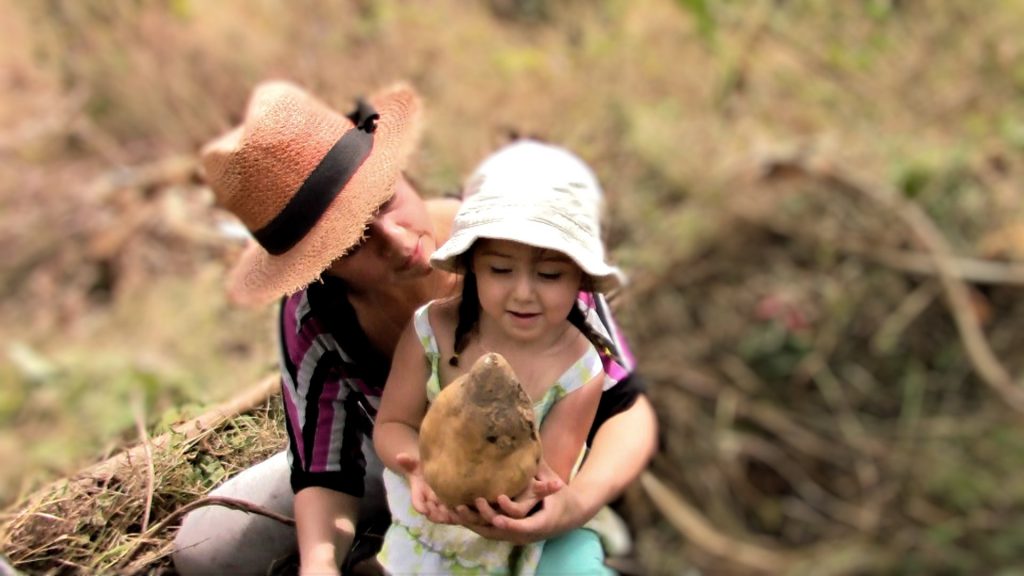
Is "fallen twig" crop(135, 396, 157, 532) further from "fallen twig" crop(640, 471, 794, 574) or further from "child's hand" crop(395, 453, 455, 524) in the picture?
"fallen twig" crop(640, 471, 794, 574)

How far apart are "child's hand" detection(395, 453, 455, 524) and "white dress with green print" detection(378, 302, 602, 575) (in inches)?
6.3

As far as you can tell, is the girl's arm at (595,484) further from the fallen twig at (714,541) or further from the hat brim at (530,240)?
the fallen twig at (714,541)

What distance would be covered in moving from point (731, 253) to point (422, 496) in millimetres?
4223

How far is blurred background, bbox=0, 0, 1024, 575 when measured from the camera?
5.00m

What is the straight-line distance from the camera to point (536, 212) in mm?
1612

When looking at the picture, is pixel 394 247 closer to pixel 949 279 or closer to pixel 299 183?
pixel 299 183

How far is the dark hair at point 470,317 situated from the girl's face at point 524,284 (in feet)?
0.21

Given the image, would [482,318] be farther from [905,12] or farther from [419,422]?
[905,12]

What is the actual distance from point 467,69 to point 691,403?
2.56 m

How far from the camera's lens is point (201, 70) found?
730cm

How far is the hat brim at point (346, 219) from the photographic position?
180cm

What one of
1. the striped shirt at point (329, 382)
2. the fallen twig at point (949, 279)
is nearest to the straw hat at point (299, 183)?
the striped shirt at point (329, 382)

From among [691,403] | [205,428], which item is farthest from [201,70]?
[205,428]

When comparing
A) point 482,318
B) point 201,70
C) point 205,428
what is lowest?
point 201,70
